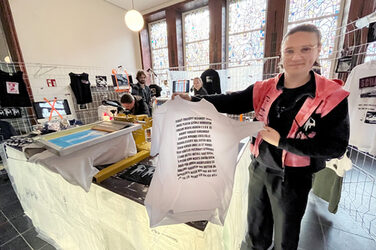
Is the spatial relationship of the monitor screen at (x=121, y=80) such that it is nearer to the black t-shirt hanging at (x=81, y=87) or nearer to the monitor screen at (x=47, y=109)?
the black t-shirt hanging at (x=81, y=87)

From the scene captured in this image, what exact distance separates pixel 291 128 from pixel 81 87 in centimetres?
362

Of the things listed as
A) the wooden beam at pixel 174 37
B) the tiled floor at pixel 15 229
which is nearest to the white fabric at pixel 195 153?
the tiled floor at pixel 15 229

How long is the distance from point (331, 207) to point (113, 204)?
1877 millimetres

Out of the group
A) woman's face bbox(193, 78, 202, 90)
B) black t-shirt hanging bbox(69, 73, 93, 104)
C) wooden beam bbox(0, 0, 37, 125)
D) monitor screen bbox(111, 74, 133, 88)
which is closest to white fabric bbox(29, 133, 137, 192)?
woman's face bbox(193, 78, 202, 90)

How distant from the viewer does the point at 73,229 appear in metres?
1.06

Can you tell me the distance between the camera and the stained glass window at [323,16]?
2900mm

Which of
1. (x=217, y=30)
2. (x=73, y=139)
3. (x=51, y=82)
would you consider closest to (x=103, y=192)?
(x=73, y=139)

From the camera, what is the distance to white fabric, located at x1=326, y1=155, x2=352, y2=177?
1.28 metres

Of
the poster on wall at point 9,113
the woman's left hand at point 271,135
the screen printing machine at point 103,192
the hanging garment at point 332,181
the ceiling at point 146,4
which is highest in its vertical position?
the ceiling at point 146,4

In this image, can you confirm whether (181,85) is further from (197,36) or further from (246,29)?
(246,29)

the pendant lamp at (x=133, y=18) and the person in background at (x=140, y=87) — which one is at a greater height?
the pendant lamp at (x=133, y=18)

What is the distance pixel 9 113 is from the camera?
8.04 ft

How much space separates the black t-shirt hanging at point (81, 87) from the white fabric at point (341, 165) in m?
3.91

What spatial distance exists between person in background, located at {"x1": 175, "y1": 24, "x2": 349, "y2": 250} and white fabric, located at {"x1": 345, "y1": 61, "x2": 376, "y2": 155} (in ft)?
→ 3.45
